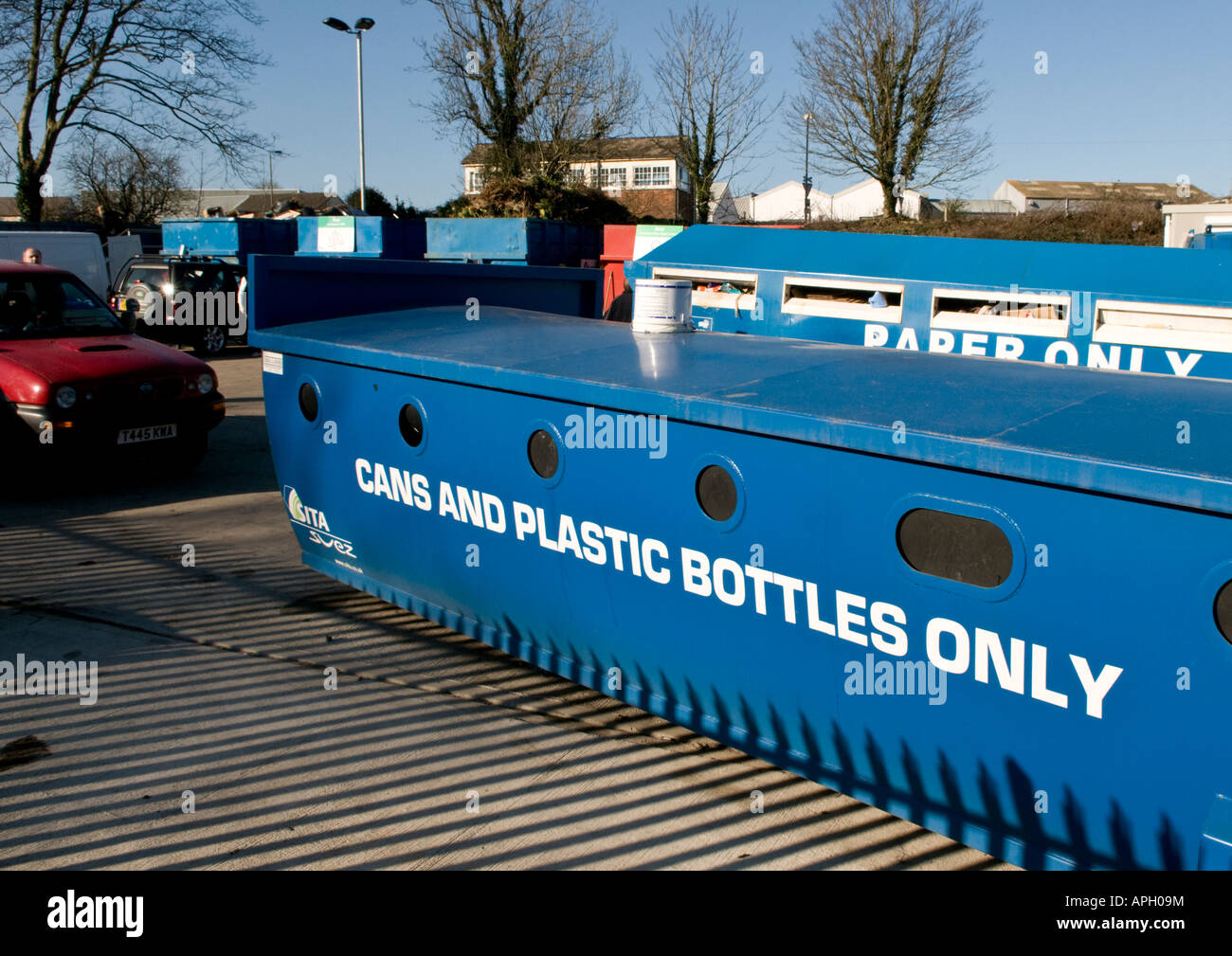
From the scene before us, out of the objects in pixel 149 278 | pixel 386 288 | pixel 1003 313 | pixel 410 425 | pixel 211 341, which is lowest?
pixel 410 425

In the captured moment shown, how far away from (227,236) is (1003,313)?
21450mm

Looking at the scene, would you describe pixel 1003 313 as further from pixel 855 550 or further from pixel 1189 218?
pixel 1189 218

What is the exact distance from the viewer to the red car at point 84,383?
25.7 ft

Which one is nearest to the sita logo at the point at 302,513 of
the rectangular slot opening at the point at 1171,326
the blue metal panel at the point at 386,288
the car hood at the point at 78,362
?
the blue metal panel at the point at 386,288

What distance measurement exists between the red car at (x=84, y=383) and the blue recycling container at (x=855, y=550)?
11.5 ft

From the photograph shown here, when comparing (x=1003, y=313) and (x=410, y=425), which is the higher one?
(x=1003, y=313)

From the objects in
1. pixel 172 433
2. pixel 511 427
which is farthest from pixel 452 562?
pixel 172 433

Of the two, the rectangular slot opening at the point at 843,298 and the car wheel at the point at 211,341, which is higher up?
the rectangular slot opening at the point at 843,298

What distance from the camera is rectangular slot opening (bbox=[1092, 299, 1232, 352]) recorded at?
7.06m

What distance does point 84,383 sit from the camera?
7910mm
